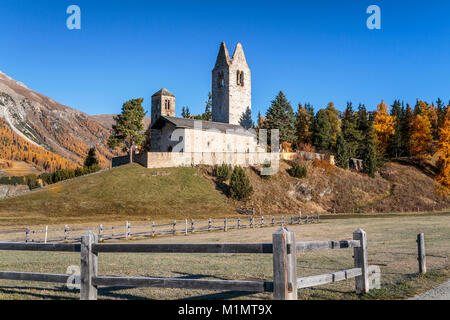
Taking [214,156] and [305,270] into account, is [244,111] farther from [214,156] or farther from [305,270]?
[305,270]

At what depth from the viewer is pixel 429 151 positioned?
3408 inches

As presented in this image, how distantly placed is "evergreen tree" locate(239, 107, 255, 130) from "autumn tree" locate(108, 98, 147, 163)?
24.0m

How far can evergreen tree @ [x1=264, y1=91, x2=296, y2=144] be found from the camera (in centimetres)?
7788

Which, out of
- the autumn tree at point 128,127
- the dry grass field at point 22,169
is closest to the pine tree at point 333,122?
the autumn tree at point 128,127

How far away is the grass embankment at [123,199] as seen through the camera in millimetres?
40781

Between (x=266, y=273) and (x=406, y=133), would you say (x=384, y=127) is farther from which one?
(x=266, y=273)

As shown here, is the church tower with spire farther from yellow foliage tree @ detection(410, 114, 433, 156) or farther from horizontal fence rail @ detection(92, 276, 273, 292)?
horizontal fence rail @ detection(92, 276, 273, 292)

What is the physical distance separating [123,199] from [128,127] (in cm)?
1957

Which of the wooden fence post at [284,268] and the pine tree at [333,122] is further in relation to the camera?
the pine tree at [333,122]

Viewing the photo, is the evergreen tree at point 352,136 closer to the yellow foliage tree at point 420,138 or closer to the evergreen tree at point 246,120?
the yellow foliage tree at point 420,138

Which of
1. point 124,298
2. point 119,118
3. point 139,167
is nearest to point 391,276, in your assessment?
point 124,298

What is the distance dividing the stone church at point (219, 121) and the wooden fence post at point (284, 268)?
54.5 meters

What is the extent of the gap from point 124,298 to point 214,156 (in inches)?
2119

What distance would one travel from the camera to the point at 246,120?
7981 centimetres
